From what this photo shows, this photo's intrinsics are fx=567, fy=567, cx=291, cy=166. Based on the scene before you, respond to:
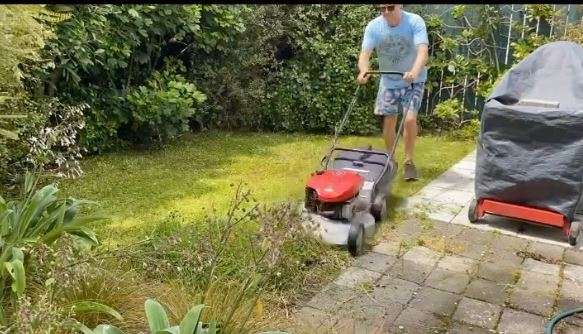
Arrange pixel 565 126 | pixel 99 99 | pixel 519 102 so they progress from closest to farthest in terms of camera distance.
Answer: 1. pixel 565 126
2. pixel 519 102
3. pixel 99 99

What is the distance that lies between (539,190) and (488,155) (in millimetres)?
403

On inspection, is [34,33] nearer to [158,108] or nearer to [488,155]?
[158,108]

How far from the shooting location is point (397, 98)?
497 centimetres

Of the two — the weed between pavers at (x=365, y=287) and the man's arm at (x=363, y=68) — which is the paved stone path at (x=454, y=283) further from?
the man's arm at (x=363, y=68)

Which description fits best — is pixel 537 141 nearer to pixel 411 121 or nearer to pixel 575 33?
pixel 411 121

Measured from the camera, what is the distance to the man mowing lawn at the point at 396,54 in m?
4.75

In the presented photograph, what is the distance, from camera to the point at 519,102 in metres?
3.91

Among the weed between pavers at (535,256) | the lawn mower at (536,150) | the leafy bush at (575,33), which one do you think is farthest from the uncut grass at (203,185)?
the leafy bush at (575,33)

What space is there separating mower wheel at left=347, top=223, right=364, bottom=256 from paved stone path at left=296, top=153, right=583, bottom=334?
0.06 meters

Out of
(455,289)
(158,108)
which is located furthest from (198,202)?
(455,289)

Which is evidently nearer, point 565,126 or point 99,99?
point 565,126

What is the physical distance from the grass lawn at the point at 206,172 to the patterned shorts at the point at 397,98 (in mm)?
673

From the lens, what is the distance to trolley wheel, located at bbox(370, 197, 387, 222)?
12.8ft

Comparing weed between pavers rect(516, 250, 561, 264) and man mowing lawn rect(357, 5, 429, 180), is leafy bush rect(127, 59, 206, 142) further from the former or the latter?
weed between pavers rect(516, 250, 561, 264)
